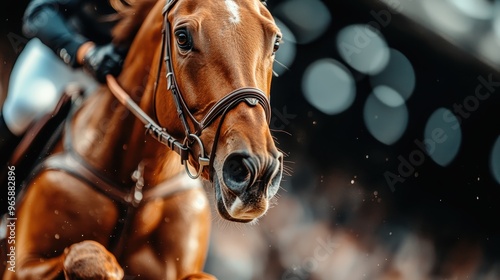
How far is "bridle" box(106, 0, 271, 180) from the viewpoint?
0.87 meters

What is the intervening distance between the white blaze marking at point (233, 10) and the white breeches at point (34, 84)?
1.22 feet

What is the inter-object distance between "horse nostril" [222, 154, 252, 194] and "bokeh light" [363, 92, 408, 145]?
3.95 feet

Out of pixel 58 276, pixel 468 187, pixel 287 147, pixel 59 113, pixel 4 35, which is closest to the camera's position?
pixel 58 276

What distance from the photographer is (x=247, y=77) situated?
89cm

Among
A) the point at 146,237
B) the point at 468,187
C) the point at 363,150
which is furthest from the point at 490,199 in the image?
the point at 146,237

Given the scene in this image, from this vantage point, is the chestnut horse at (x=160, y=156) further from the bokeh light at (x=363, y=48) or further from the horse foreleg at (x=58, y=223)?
the bokeh light at (x=363, y=48)

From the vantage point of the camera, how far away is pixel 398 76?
2.00 m

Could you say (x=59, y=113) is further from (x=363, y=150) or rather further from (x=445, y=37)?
(x=445, y=37)

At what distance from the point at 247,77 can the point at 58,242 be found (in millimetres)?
453

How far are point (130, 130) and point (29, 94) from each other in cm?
31

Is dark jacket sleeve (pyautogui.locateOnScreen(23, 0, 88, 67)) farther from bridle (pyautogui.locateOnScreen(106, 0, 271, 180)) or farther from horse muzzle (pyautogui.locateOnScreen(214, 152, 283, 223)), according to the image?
horse muzzle (pyautogui.locateOnScreen(214, 152, 283, 223))

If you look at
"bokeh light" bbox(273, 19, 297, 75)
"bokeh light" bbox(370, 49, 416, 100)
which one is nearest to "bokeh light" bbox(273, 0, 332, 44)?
"bokeh light" bbox(273, 19, 297, 75)

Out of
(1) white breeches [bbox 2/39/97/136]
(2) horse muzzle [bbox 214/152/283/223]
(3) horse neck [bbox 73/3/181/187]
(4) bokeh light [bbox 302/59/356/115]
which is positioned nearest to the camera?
(2) horse muzzle [bbox 214/152/283/223]

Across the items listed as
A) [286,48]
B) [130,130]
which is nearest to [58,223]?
[130,130]
